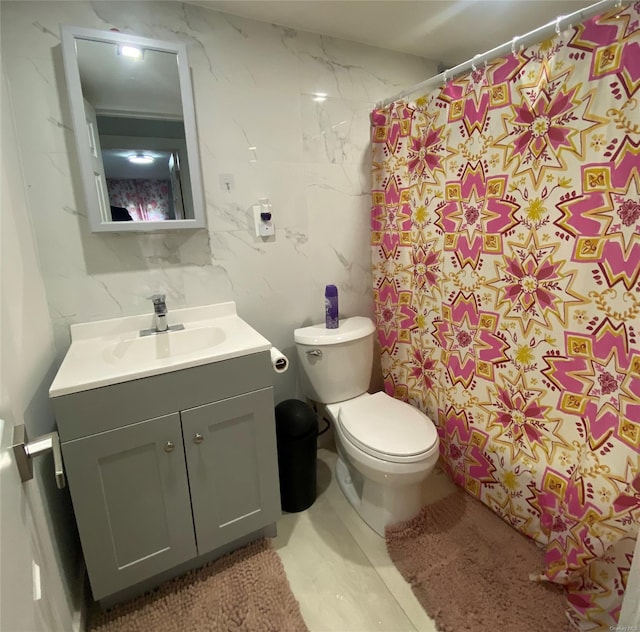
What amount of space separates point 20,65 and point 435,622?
2233 millimetres

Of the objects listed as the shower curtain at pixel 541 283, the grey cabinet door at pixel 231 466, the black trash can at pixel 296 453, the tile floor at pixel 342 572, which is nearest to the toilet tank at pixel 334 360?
the black trash can at pixel 296 453

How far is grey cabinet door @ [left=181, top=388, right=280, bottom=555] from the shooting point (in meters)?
1.21

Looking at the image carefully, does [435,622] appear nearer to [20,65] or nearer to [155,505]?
[155,505]

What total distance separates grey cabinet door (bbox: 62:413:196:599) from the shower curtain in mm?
1123

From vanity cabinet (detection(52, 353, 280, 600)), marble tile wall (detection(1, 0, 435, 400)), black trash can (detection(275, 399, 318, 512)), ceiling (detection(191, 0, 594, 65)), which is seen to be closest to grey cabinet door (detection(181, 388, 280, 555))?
vanity cabinet (detection(52, 353, 280, 600))

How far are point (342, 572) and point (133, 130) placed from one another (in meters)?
1.80

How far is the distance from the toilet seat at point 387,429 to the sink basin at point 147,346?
0.52 meters

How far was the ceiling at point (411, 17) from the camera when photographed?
142 centimetres

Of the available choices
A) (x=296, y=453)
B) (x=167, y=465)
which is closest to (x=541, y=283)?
(x=296, y=453)

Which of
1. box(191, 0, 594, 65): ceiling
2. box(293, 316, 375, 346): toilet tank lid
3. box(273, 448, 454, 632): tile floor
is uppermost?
box(191, 0, 594, 65): ceiling

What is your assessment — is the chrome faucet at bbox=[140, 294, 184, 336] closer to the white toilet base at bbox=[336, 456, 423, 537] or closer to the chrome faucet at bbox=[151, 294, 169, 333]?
the chrome faucet at bbox=[151, 294, 169, 333]

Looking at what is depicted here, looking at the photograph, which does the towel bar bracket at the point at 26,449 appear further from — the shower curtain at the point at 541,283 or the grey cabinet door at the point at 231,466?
the shower curtain at the point at 541,283

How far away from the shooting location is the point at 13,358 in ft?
2.77

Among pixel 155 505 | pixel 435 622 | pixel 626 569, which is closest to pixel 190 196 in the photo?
pixel 155 505
